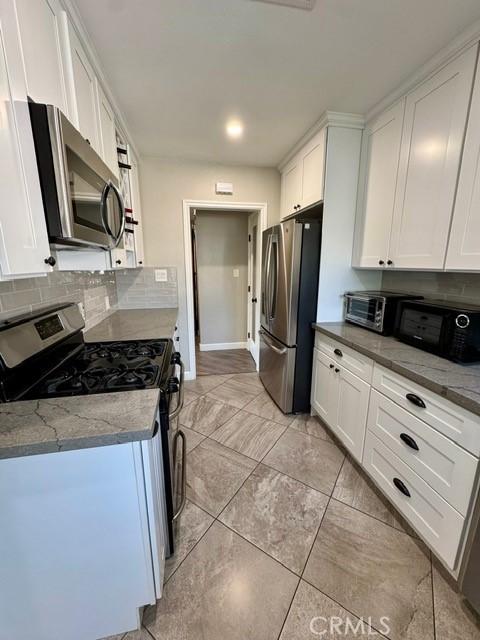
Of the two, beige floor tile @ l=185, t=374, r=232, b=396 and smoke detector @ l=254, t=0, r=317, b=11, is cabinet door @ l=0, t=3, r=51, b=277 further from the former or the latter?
beige floor tile @ l=185, t=374, r=232, b=396

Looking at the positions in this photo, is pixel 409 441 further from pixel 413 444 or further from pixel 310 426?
pixel 310 426

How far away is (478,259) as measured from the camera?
4.16 ft

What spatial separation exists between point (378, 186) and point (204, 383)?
258 cm

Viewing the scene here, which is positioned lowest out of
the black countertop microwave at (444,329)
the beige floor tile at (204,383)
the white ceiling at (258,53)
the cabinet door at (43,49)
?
the beige floor tile at (204,383)

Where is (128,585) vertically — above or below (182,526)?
above

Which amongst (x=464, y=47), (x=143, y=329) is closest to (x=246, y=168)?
(x=464, y=47)

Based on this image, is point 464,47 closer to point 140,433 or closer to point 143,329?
point 140,433

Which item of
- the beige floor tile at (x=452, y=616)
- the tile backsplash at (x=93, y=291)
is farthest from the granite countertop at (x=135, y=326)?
the beige floor tile at (x=452, y=616)

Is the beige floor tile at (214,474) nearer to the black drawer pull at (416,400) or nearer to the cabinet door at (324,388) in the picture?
the cabinet door at (324,388)

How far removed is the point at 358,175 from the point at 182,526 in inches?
107

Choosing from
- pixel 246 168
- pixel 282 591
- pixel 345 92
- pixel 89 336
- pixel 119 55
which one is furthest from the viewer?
pixel 246 168

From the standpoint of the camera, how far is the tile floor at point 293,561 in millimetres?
1026

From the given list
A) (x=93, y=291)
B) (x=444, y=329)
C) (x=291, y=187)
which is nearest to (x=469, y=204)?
(x=444, y=329)

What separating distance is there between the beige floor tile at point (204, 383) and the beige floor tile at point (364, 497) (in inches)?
63.1
